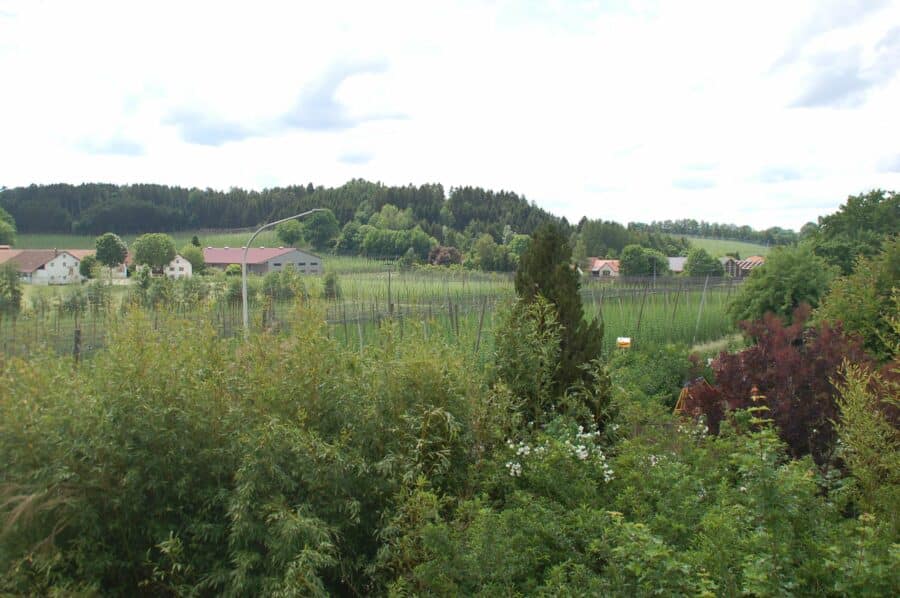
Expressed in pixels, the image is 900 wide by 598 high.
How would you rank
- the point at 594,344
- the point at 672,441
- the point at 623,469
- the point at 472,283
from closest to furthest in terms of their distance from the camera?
the point at 623,469 → the point at 672,441 → the point at 594,344 → the point at 472,283

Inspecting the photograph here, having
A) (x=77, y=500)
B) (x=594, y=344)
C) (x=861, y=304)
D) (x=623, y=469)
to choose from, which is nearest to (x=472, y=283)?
(x=861, y=304)

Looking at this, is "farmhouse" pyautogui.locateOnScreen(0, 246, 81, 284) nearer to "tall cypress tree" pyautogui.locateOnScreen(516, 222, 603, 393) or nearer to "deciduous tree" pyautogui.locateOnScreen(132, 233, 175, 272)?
"deciduous tree" pyautogui.locateOnScreen(132, 233, 175, 272)

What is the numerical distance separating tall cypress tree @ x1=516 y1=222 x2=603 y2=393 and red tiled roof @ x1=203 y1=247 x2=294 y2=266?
56.4 feet

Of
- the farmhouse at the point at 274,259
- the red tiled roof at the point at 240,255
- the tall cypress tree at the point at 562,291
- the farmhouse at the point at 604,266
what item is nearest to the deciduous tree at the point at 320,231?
the red tiled roof at the point at 240,255

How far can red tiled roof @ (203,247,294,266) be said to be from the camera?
24.9 m

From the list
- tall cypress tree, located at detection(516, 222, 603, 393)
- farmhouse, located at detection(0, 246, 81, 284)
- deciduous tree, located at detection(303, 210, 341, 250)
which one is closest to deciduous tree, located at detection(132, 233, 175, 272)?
farmhouse, located at detection(0, 246, 81, 284)

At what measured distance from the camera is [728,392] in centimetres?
625

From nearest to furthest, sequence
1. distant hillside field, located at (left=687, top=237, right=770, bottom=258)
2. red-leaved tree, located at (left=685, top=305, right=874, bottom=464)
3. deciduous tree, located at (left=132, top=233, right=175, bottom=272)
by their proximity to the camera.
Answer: red-leaved tree, located at (left=685, top=305, right=874, bottom=464)
deciduous tree, located at (left=132, top=233, right=175, bottom=272)
distant hillside field, located at (left=687, top=237, right=770, bottom=258)

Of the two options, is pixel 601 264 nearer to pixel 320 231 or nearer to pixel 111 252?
pixel 320 231

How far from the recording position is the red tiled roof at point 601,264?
5550 centimetres

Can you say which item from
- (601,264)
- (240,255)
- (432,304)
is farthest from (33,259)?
(601,264)

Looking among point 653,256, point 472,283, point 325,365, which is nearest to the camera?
point 325,365

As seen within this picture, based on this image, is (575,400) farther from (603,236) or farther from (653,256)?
(603,236)

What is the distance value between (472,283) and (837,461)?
47.3ft
